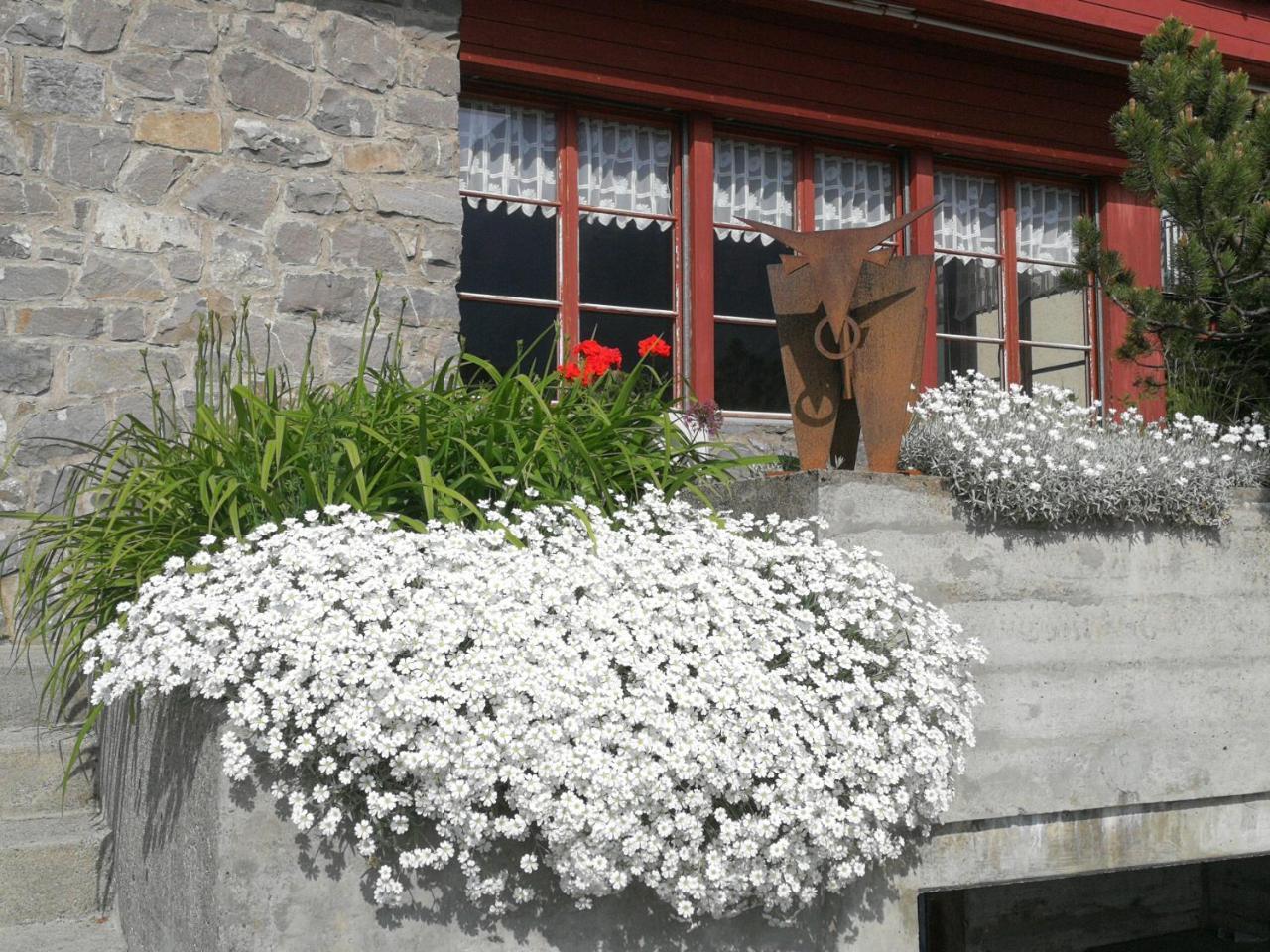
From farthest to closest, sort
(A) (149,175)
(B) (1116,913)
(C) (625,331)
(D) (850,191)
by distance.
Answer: (B) (1116,913) → (D) (850,191) → (C) (625,331) → (A) (149,175)

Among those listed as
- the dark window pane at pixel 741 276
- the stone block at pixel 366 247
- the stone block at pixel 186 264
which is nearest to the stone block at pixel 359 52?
the stone block at pixel 366 247

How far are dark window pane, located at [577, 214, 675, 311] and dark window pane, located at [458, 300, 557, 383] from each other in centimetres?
31

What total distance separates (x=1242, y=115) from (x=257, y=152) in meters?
3.74

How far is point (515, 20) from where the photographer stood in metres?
5.39

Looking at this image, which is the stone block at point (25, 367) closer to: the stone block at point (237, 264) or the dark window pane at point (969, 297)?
the stone block at point (237, 264)

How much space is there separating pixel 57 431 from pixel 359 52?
1.97 metres

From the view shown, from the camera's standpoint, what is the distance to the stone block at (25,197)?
438 cm

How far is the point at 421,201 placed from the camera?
5.02 m

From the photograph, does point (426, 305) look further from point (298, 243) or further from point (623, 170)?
point (623, 170)

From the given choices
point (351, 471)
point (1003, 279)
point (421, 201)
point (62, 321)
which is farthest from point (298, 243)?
point (1003, 279)

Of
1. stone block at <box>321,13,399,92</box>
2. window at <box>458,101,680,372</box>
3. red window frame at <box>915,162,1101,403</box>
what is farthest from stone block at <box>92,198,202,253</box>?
red window frame at <box>915,162,1101,403</box>

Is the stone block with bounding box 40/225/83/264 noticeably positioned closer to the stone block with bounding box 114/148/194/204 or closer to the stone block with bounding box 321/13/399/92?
the stone block with bounding box 114/148/194/204

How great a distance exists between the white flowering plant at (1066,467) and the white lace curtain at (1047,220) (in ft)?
10.1

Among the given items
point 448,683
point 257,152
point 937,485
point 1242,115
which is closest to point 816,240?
point 937,485
